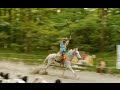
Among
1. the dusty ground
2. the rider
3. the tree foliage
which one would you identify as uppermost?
the tree foliage

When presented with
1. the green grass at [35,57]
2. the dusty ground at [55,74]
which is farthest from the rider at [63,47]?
the green grass at [35,57]

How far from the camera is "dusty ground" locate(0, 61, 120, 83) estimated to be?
8.12 metres

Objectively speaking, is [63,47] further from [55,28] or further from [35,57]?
[55,28]

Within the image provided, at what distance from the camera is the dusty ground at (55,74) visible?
26.7 feet

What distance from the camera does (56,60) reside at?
27.4 ft

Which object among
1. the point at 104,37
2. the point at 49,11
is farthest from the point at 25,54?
the point at 104,37

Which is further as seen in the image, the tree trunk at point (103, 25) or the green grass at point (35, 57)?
the tree trunk at point (103, 25)

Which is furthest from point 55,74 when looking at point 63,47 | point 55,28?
point 55,28

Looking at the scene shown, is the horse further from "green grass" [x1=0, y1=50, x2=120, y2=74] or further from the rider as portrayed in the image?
"green grass" [x1=0, y1=50, x2=120, y2=74]

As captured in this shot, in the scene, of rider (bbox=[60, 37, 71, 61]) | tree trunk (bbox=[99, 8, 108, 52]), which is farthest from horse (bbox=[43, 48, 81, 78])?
tree trunk (bbox=[99, 8, 108, 52])

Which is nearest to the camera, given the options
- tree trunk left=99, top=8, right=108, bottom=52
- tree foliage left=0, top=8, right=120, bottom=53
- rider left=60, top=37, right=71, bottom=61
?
rider left=60, top=37, right=71, bottom=61

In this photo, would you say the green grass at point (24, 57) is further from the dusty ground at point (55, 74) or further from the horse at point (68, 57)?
the horse at point (68, 57)

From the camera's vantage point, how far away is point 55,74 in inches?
328
